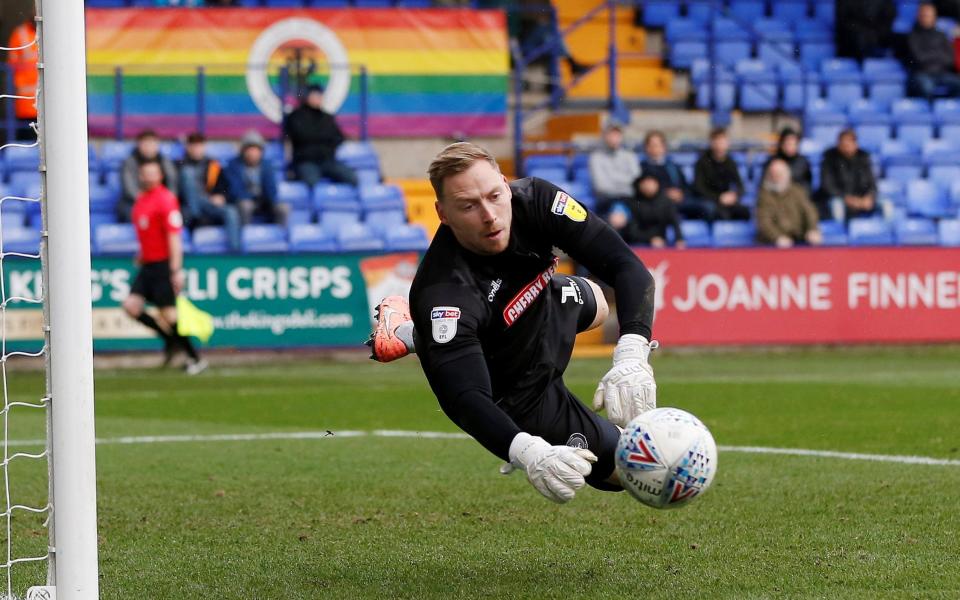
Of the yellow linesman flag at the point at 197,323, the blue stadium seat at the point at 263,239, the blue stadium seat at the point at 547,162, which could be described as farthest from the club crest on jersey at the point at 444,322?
the blue stadium seat at the point at 547,162

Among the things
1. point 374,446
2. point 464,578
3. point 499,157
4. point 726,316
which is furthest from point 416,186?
point 464,578

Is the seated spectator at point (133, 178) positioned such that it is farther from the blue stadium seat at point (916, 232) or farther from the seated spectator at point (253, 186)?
the blue stadium seat at point (916, 232)

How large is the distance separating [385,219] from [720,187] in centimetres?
443

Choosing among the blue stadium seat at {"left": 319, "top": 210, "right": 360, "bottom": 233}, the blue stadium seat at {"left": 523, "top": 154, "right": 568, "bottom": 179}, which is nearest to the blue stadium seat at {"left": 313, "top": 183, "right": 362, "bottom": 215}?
the blue stadium seat at {"left": 319, "top": 210, "right": 360, "bottom": 233}

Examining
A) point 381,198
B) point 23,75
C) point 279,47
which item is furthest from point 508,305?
point 279,47

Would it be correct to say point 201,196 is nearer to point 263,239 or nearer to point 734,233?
point 263,239

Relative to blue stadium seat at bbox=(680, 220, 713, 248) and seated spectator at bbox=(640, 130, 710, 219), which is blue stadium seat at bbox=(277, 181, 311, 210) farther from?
blue stadium seat at bbox=(680, 220, 713, 248)

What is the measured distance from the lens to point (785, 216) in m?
17.8

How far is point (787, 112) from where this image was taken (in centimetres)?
2186

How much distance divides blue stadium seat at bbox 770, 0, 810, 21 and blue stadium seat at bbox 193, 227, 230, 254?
11.1 metres

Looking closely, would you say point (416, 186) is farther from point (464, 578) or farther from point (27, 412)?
point (464, 578)

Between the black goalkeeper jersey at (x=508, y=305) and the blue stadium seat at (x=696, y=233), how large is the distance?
12948 mm

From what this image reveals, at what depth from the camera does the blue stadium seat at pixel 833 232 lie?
731 inches

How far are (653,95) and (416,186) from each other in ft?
15.5
